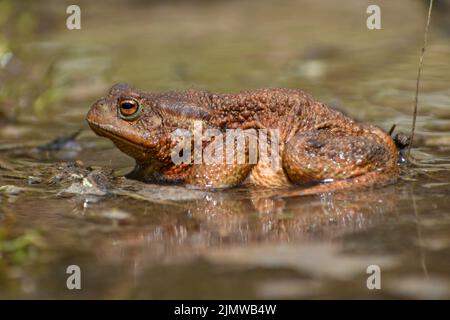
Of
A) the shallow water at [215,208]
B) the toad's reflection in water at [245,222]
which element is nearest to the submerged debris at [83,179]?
the shallow water at [215,208]

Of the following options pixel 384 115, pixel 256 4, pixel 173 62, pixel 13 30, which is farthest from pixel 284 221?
pixel 256 4

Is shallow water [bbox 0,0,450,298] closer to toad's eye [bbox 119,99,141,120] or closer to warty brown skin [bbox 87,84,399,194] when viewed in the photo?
warty brown skin [bbox 87,84,399,194]

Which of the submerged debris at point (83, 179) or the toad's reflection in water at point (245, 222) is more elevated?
the submerged debris at point (83, 179)

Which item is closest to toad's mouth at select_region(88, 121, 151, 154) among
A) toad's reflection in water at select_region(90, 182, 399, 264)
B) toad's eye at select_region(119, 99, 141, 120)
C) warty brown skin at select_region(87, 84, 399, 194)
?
warty brown skin at select_region(87, 84, 399, 194)

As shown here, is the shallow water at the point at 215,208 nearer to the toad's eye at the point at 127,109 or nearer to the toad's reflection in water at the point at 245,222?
the toad's reflection in water at the point at 245,222

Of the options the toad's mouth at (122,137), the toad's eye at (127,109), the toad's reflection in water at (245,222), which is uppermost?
the toad's eye at (127,109)

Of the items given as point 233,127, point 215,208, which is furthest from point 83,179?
point 233,127

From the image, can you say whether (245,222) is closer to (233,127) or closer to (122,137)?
(233,127)
